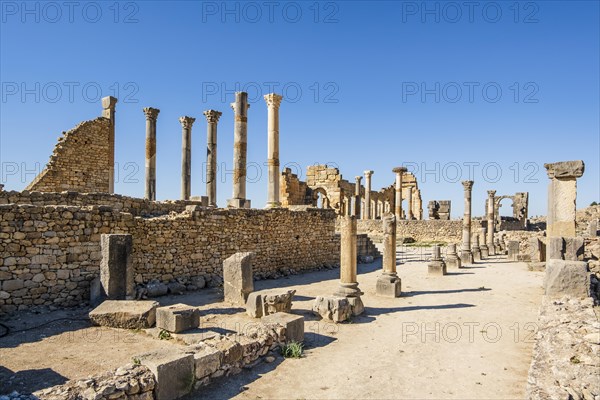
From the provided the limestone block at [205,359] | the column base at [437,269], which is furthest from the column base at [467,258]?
the limestone block at [205,359]

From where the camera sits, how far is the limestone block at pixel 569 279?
8.22 meters

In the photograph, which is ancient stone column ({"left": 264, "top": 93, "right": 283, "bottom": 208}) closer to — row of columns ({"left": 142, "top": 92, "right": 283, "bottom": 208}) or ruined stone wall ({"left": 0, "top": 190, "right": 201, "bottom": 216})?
row of columns ({"left": 142, "top": 92, "right": 283, "bottom": 208})

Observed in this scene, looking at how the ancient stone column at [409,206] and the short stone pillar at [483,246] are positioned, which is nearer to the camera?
the short stone pillar at [483,246]

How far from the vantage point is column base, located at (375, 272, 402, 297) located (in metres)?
11.3

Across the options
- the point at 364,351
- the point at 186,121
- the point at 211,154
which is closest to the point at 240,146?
the point at 211,154

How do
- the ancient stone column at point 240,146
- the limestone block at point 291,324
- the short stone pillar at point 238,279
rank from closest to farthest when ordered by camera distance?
1. the limestone block at point 291,324
2. the short stone pillar at point 238,279
3. the ancient stone column at point 240,146

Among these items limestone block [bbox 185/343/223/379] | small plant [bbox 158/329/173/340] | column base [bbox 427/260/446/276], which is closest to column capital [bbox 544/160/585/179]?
column base [bbox 427/260/446/276]

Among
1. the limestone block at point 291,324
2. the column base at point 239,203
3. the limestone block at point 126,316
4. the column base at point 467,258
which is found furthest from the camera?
the column base at point 467,258

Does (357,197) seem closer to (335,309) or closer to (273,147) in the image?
(273,147)

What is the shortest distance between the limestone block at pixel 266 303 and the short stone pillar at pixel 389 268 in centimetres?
362

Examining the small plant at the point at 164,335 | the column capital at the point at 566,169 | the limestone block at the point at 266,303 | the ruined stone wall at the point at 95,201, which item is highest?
the column capital at the point at 566,169

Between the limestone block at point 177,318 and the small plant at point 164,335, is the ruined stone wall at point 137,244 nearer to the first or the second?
the limestone block at point 177,318

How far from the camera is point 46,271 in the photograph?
9266 mm

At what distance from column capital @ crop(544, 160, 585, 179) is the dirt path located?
3770mm
